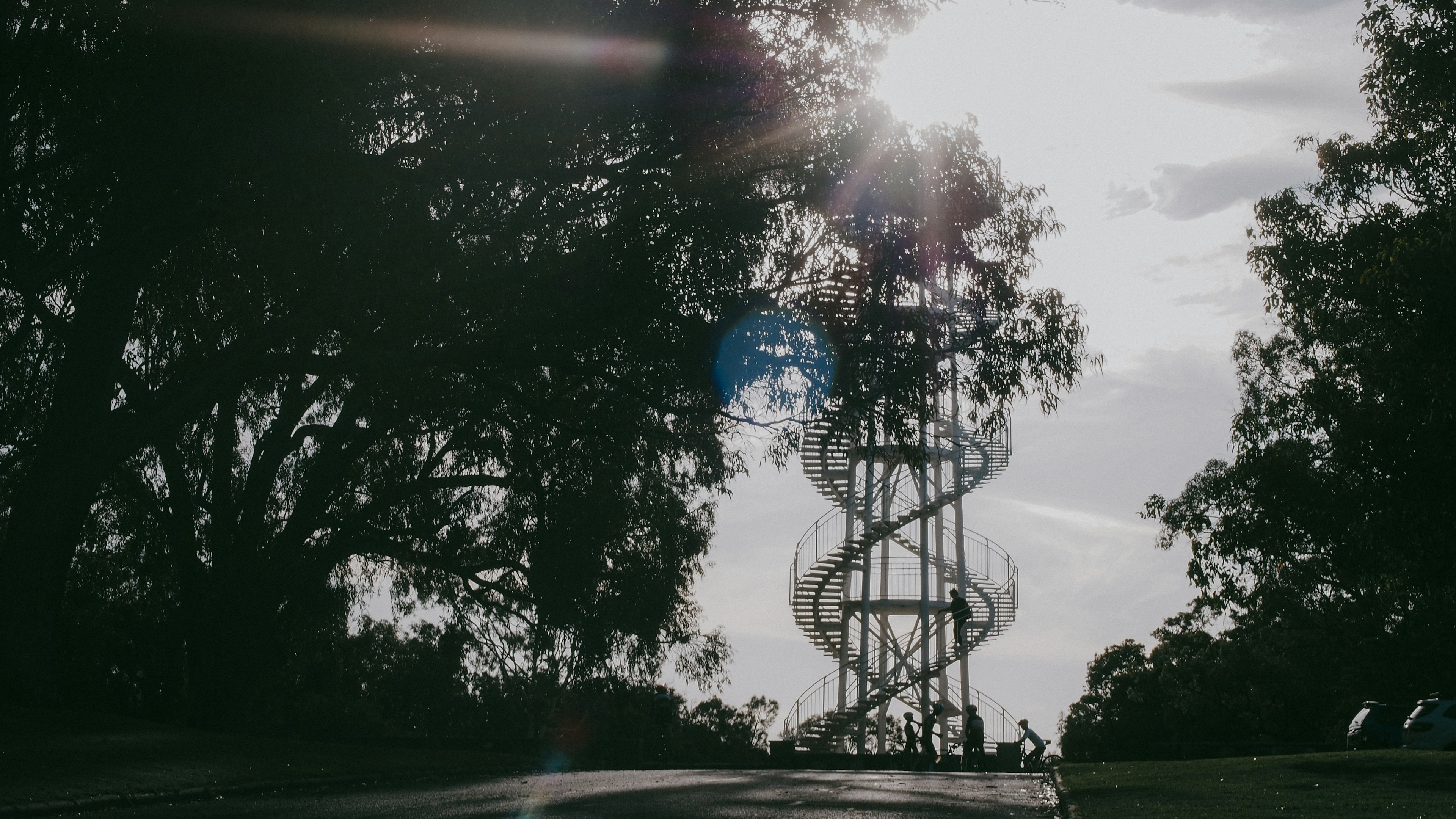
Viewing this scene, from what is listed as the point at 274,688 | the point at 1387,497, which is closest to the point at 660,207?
the point at 1387,497

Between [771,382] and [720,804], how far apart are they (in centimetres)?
531

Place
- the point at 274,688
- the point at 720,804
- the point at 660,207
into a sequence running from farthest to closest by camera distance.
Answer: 1. the point at 274,688
2. the point at 660,207
3. the point at 720,804

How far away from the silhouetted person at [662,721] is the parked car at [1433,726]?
13.7 metres

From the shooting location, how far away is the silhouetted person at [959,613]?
24891 millimetres

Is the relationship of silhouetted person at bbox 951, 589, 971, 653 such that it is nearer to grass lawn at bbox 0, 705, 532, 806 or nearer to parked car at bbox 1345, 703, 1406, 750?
parked car at bbox 1345, 703, 1406, 750

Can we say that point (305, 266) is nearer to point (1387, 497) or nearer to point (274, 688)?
point (1387, 497)

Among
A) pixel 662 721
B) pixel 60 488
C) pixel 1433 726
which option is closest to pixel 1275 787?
pixel 662 721

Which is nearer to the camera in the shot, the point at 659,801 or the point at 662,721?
the point at 659,801

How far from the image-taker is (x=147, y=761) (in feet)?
38.9

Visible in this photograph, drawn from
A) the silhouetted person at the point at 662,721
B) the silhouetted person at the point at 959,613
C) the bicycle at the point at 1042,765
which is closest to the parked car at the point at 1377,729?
the bicycle at the point at 1042,765

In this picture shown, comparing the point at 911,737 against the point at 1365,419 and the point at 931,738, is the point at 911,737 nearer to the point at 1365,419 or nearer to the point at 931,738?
the point at 931,738

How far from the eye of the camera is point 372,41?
11.3 m

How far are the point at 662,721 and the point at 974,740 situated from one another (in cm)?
534

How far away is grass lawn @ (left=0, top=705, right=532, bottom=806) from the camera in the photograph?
10148 mm
